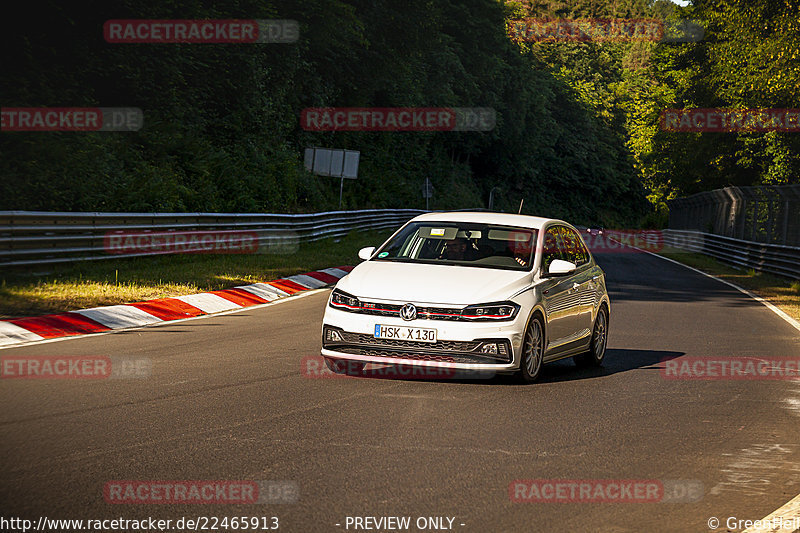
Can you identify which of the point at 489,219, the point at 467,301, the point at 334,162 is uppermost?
the point at 334,162

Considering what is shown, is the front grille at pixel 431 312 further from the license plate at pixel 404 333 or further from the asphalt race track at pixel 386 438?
the asphalt race track at pixel 386 438

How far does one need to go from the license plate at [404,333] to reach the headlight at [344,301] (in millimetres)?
321

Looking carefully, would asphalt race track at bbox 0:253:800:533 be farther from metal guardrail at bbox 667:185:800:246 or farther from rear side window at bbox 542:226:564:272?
metal guardrail at bbox 667:185:800:246

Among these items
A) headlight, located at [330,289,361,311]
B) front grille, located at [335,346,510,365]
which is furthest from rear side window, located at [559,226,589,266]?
headlight, located at [330,289,361,311]

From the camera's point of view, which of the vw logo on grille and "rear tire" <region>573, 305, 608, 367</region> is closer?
the vw logo on grille

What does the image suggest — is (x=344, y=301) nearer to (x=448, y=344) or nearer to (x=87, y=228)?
(x=448, y=344)

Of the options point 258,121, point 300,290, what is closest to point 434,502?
point 300,290

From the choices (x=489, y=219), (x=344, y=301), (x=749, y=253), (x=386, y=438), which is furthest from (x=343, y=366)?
(x=749, y=253)

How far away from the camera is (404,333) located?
9.41 m

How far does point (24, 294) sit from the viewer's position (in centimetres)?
1437

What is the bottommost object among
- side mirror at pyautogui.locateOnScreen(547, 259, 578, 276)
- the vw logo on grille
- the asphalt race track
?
the asphalt race track

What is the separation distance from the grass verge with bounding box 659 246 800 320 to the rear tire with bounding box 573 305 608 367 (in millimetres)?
8273

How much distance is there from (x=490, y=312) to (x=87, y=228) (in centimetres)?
1043

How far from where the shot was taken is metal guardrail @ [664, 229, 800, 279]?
28297mm
